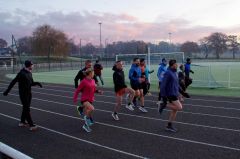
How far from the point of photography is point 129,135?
363 inches

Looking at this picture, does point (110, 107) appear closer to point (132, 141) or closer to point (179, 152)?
point (132, 141)

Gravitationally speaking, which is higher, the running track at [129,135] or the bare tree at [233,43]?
the bare tree at [233,43]

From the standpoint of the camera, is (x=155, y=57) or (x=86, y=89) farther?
(x=155, y=57)

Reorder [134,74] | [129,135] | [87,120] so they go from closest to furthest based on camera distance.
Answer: [129,135] → [87,120] → [134,74]

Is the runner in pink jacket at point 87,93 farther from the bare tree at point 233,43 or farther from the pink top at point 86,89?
the bare tree at point 233,43

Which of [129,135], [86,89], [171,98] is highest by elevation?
[86,89]

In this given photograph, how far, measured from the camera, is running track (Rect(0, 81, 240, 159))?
295 inches

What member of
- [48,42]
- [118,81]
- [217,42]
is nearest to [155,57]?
[118,81]

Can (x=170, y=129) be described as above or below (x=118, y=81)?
below

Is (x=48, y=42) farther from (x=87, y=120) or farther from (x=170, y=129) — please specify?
(x=170, y=129)

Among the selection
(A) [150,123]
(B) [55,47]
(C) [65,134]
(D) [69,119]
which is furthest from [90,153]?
(B) [55,47]

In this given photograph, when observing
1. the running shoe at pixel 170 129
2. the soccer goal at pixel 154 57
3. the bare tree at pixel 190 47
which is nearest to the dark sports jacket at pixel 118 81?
the running shoe at pixel 170 129

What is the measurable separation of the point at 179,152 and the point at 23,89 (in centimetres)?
501

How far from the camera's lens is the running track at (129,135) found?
7488mm
